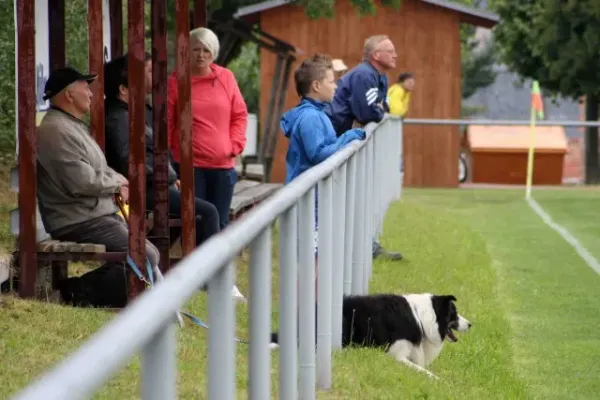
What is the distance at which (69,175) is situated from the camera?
852cm

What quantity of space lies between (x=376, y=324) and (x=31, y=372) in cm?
201

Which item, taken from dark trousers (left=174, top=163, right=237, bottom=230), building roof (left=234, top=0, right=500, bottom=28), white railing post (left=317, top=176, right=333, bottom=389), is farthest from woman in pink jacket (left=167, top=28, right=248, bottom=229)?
building roof (left=234, top=0, right=500, bottom=28)

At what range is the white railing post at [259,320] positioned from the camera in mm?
3951

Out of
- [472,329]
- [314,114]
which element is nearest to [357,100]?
[472,329]

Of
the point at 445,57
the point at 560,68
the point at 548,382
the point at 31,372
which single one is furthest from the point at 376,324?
the point at 560,68

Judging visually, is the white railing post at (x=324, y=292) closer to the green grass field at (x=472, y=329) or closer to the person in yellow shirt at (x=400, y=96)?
the green grass field at (x=472, y=329)

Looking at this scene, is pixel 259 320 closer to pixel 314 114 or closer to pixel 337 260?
pixel 337 260

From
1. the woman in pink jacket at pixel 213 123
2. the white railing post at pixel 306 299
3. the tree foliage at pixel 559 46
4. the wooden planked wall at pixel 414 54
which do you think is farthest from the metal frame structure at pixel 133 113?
the tree foliage at pixel 559 46

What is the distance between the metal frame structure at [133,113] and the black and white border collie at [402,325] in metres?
1.36

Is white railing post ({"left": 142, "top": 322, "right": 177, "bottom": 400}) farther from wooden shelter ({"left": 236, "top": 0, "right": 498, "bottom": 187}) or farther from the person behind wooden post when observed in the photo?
wooden shelter ({"left": 236, "top": 0, "right": 498, "bottom": 187})

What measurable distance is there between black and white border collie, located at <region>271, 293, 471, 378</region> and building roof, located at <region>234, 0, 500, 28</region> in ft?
66.9

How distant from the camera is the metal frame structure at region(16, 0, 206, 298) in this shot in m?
8.35

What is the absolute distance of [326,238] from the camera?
680cm

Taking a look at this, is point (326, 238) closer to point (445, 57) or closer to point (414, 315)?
point (414, 315)
